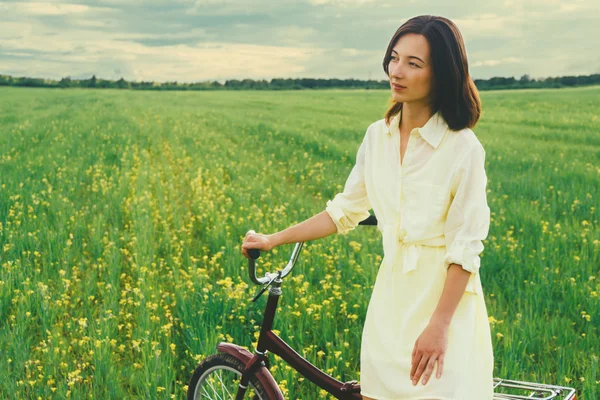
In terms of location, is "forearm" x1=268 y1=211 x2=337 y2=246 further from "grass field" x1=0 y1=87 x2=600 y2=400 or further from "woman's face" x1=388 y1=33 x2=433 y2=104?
"grass field" x1=0 y1=87 x2=600 y2=400

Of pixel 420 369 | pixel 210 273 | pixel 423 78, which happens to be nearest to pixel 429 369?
pixel 420 369

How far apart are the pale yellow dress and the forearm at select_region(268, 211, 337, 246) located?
Answer: 1.08 ft

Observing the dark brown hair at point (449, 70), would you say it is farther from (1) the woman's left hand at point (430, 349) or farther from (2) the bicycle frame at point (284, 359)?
(2) the bicycle frame at point (284, 359)

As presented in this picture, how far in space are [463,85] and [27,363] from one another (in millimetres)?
3651

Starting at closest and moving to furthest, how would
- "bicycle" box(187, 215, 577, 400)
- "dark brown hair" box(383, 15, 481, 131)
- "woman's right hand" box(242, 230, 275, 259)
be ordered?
"dark brown hair" box(383, 15, 481, 131)
"bicycle" box(187, 215, 577, 400)
"woman's right hand" box(242, 230, 275, 259)

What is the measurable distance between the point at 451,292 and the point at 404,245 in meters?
0.28

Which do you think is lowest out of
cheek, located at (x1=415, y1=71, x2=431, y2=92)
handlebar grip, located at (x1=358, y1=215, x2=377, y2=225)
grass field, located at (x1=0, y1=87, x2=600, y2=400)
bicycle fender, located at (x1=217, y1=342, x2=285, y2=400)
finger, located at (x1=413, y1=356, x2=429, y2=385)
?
grass field, located at (x1=0, y1=87, x2=600, y2=400)

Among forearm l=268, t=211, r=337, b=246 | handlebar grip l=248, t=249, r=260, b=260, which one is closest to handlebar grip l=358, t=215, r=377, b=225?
forearm l=268, t=211, r=337, b=246

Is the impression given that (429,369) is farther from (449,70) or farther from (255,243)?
(449,70)

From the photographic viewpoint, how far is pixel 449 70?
237cm

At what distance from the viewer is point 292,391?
407cm

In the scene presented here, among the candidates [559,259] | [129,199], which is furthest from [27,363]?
[129,199]

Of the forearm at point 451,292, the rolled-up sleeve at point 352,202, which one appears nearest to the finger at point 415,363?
the forearm at point 451,292

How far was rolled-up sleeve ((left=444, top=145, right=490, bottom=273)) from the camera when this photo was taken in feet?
7.28
